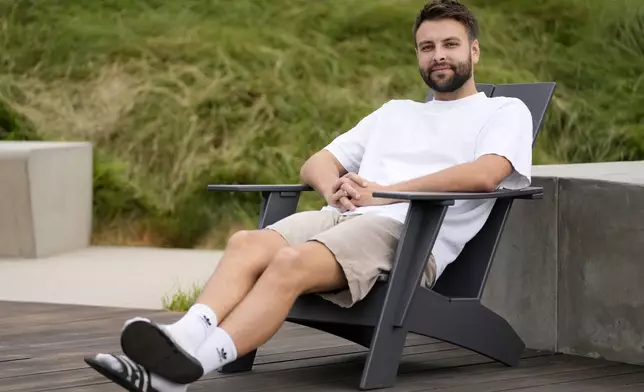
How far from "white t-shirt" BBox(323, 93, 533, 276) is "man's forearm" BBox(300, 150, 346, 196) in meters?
0.08

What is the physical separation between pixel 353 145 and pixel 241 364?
0.75m

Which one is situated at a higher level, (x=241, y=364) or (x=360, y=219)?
(x=360, y=219)

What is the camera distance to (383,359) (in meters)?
3.54

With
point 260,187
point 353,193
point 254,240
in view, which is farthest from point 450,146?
point 254,240

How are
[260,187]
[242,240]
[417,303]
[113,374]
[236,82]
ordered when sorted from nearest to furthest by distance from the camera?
[113,374] < [242,240] < [417,303] < [260,187] < [236,82]

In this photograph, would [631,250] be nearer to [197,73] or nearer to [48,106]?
[197,73]

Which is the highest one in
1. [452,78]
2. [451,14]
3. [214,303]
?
[451,14]

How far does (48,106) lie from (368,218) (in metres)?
4.71

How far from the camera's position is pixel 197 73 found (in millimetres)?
7848

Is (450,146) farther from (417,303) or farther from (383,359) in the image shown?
(383,359)

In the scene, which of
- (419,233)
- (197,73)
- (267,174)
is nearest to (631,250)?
(419,233)

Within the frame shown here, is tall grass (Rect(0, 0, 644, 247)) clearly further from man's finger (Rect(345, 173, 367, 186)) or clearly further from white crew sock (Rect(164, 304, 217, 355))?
white crew sock (Rect(164, 304, 217, 355))

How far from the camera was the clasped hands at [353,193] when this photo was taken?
3.79 meters

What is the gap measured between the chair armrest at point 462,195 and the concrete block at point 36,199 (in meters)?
3.62
